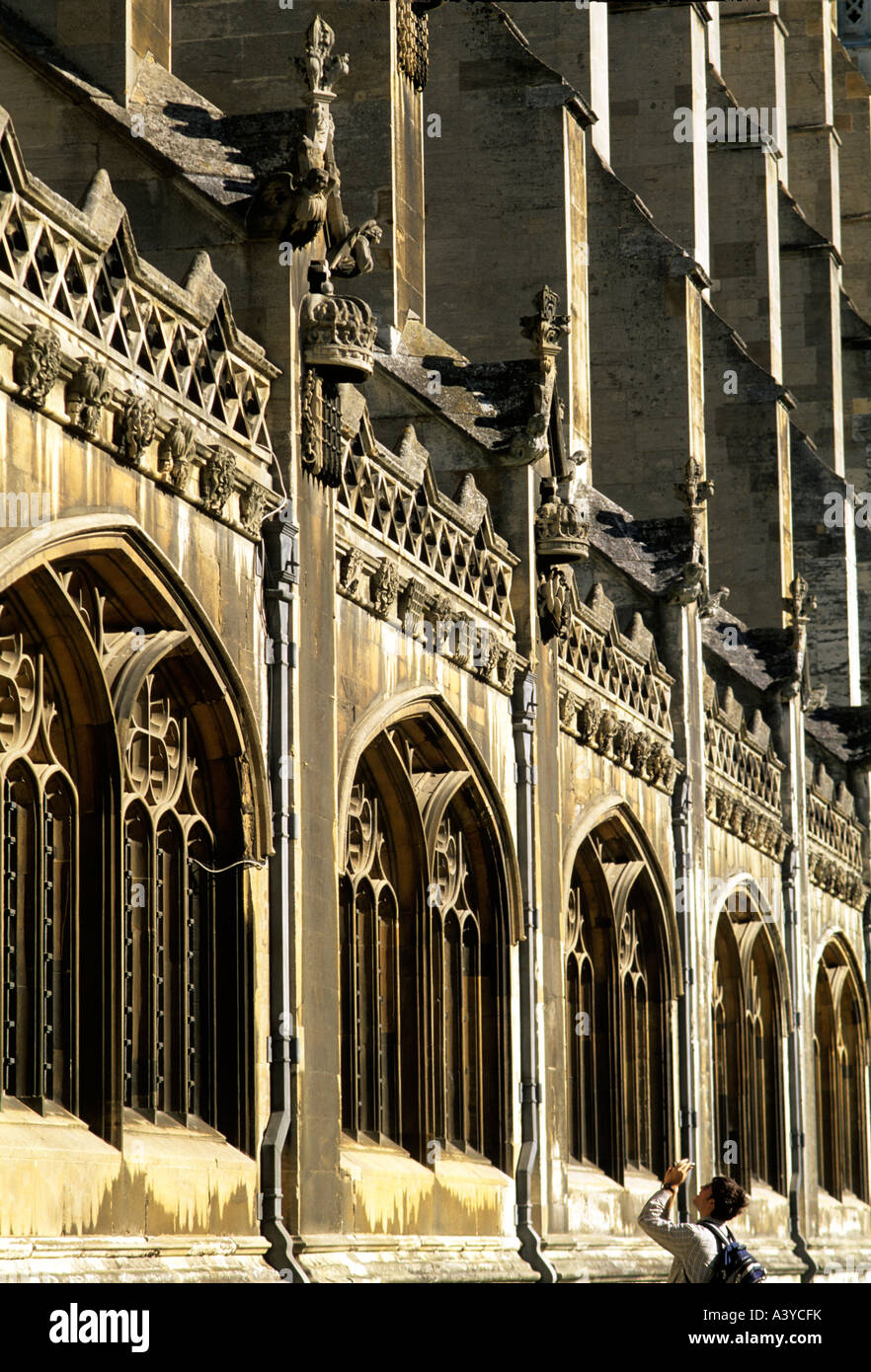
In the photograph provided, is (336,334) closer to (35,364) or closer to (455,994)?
(35,364)

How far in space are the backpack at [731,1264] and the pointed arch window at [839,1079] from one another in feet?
76.6

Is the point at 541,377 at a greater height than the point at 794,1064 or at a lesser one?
greater

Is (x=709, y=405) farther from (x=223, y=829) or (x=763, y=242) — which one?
(x=223, y=829)

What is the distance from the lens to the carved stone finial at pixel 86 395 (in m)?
12.5

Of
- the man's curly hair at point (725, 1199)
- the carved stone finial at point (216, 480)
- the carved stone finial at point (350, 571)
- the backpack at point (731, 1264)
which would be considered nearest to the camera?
the backpack at point (731, 1264)

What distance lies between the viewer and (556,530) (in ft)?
69.3

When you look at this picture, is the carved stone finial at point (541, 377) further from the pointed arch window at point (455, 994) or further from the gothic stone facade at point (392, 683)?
the pointed arch window at point (455, 994)

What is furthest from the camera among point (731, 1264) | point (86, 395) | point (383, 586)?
point (383, 586)

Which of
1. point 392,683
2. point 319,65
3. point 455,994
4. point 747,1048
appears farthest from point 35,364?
point 747,1048

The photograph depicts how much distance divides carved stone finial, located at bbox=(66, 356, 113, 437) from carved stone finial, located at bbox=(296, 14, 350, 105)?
12.7 feet

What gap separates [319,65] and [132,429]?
385 centimetres

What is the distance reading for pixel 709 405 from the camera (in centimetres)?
3750

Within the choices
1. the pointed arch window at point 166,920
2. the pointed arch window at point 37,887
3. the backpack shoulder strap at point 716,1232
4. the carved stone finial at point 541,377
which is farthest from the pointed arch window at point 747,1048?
the backpack shoulder strap at point 716,1232

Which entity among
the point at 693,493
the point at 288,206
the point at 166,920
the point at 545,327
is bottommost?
the point at 166,920
